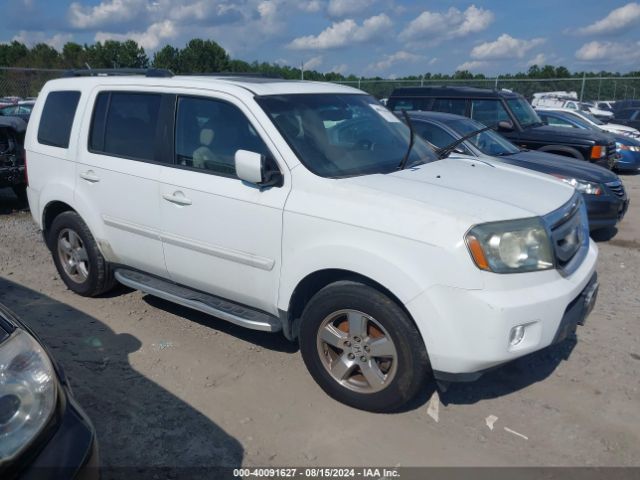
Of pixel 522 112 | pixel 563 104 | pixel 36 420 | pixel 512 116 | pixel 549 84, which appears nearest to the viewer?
pixel 36 420

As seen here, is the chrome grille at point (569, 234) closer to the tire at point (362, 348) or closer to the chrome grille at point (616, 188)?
the tire at point (362, 348)

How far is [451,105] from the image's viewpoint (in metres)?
10.8

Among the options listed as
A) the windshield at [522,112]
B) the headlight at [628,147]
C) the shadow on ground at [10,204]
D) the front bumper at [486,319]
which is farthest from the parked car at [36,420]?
the headlight at [628,147]

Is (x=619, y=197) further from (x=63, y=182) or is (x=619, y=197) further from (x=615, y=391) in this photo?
(x=63, y=182)

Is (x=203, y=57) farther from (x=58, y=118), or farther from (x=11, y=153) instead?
(x=58, y=118)

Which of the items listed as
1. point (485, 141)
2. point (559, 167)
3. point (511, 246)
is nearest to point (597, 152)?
point (559, 167)

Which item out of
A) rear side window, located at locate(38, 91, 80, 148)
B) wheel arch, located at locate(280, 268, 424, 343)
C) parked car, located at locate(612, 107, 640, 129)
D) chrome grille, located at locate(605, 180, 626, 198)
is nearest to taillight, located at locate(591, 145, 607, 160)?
chrome grille, located at locate(605, 180, 626, 198)

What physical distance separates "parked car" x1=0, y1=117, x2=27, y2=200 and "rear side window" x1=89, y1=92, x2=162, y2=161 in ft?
15.3

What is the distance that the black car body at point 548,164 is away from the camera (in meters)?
7.19

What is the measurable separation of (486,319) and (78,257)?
12.3ft

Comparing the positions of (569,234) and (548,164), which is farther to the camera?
(548,164)

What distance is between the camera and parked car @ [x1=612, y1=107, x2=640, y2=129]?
20278 millimetres

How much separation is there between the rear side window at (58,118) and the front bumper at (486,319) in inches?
141

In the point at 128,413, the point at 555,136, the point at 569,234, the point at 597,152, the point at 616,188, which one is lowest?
the point at 128,413
